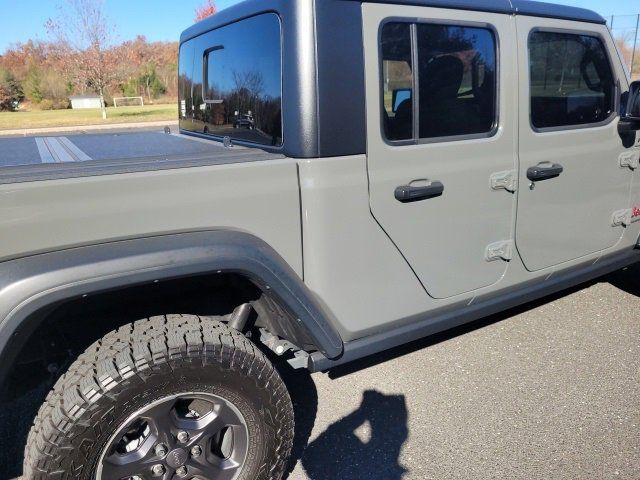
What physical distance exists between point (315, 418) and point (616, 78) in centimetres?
258

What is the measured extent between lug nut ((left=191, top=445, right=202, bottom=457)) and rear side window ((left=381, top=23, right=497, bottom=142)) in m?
1.45

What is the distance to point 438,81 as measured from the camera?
2.39 metres

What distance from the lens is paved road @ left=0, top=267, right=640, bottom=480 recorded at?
2479 mm

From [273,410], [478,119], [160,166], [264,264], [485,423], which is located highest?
[478,119]

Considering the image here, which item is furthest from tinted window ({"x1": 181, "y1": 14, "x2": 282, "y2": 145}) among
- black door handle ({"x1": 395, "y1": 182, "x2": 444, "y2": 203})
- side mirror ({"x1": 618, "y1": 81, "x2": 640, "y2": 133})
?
side mirror ({"x1": 618, "y1": 81, "x2": 640, "y2": 133})

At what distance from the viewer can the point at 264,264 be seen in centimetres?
191

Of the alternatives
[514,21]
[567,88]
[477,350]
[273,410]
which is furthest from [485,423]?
[514,21]

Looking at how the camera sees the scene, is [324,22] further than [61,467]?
Yes

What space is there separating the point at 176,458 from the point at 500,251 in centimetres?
177

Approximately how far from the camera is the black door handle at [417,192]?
223cm

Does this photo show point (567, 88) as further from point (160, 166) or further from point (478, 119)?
point (160, 166)

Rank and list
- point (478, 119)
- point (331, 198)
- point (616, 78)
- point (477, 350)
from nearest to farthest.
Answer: point (331, 198), point (478, 119), point (616, 78), point (477, 350)

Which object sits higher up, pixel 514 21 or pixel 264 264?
pixel 514 21

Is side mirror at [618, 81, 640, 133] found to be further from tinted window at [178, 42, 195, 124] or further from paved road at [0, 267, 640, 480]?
tinted window at [178, 42, 195, 124]
